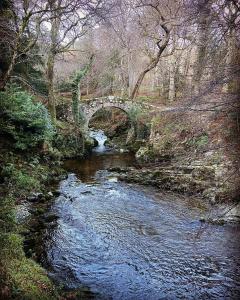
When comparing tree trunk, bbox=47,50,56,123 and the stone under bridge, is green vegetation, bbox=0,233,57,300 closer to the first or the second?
tree trunk, bbox=47,50,56,123

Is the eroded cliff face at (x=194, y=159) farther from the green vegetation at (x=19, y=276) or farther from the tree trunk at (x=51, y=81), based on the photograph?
the tree trunk at (x=51, y=81)

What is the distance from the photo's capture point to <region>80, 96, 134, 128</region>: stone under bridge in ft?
70.9

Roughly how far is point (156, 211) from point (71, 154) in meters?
9.29

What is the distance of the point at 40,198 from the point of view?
39.4 feet

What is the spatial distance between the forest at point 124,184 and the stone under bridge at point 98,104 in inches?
2.7

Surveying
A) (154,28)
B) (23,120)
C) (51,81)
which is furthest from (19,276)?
(154,28)

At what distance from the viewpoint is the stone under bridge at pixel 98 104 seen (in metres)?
21.6

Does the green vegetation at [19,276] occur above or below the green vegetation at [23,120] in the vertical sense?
below

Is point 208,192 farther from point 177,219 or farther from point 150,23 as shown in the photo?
point 150,23

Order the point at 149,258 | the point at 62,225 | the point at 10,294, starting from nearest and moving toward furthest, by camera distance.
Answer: the point at 10,294
the point at 149,258
the point at 62,225

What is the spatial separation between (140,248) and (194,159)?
8.91 ft

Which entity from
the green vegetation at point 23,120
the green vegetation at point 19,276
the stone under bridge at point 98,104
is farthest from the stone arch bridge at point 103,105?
the green vegetation at point 19,276

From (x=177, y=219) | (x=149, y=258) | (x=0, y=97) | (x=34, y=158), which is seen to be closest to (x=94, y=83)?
(x=34, y=158)

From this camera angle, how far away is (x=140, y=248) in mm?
8891
